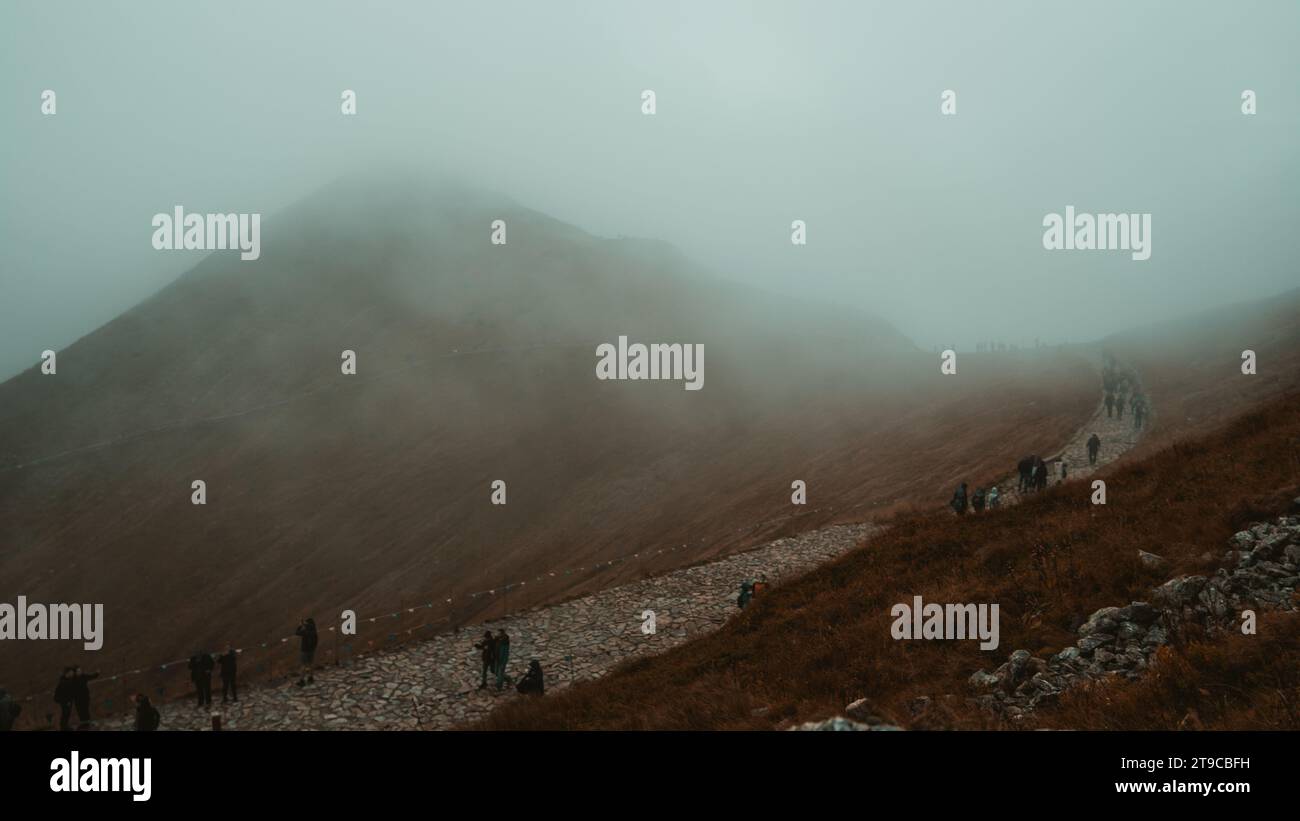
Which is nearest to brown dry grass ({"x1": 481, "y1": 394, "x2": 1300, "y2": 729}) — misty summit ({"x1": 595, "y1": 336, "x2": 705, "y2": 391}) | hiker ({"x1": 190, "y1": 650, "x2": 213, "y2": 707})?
hiker ({"x1": 190, "y1": 650, "x2": 213, "y2": 707})

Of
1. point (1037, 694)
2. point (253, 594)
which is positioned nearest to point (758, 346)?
point (253, 594)

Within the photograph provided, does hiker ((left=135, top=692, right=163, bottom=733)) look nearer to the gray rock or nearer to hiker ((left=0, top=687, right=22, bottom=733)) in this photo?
hiker ((left=0, top=687, right=22, bottom=733))

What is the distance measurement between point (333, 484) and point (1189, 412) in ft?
210

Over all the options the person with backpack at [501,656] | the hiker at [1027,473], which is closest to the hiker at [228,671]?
the person with backpack at [501,656]

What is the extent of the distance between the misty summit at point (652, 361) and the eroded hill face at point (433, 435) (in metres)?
2.04

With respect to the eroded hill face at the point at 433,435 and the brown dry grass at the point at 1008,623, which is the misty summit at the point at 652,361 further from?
the brown dry grass at the point at 1008,623

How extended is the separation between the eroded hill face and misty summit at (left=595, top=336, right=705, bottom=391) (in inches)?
80.3

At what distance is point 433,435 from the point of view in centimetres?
6612

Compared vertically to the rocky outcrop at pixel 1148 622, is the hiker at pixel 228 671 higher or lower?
lower

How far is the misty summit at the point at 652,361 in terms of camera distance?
250 ft

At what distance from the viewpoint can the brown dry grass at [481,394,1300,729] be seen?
742 centimetres

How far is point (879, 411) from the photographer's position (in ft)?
181
